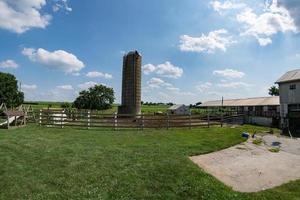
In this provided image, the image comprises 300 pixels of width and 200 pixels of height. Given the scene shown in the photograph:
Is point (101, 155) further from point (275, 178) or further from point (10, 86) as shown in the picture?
point (10, 86)

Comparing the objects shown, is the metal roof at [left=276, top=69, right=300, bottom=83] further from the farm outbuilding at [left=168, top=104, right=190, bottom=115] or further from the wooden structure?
the farm outbuilding at [left=168, top=104, right=190, bottom=115]

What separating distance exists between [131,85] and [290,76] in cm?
1652

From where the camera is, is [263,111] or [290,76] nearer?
[290,76]

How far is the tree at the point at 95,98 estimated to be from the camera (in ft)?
227

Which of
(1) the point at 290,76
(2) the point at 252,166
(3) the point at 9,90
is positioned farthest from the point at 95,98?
(2) the point at 252,166

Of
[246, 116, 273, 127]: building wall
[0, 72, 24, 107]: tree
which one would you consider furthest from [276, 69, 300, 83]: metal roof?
[0, 72, 24, 107]: tree

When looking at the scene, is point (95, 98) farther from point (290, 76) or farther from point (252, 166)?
point (252, 166)

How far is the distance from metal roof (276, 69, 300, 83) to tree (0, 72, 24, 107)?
152 feet

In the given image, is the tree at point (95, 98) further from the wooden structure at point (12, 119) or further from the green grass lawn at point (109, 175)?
the green grass lawn at point (109, 175)

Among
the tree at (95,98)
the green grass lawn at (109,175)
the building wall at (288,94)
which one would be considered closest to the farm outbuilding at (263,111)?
the building wall at (288,94)

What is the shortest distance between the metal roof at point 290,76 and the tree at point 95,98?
165 ft

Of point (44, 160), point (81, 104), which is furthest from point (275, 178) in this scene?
point (81, 104)

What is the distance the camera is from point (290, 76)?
87.9ft

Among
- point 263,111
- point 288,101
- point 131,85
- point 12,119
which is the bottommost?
point 12,119
